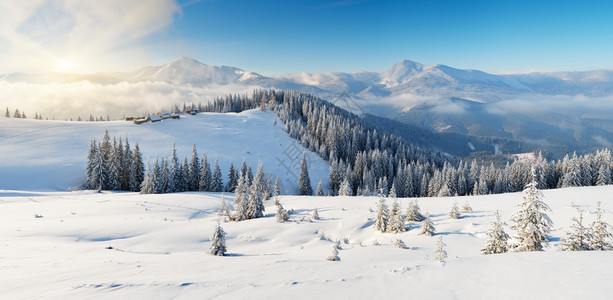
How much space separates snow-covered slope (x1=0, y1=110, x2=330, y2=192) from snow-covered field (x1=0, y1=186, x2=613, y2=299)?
52.5 metres

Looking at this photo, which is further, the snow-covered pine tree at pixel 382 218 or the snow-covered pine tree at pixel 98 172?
the snow-covered pine tree at pixel 98 172

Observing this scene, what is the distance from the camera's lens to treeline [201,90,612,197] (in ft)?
208

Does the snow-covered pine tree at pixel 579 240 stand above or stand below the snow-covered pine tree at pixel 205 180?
above

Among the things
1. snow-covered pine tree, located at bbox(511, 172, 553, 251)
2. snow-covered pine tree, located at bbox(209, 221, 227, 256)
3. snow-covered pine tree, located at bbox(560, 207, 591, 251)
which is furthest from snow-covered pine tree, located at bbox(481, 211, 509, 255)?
snow-covered pine tree, located at bbox(209, 221, 227, 256)

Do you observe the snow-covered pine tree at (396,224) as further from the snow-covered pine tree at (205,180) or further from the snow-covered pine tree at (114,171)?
the snow-covered pine tree at (114,171)

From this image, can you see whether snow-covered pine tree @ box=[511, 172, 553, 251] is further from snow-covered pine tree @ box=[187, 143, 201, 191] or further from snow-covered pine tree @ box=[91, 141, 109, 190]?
snow-covered pine tree @ box=[91, 141, 109, 190]

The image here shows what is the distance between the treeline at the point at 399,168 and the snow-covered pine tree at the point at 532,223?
25790mm

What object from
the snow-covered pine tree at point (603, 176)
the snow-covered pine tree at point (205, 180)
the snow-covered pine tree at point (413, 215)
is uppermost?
the snow-covered pine tree at point (413, 215)

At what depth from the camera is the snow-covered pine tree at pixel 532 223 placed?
11695mm

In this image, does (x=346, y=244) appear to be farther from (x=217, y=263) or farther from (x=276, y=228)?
(x=217, y=263)

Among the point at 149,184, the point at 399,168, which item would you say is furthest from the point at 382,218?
the point at 399,168

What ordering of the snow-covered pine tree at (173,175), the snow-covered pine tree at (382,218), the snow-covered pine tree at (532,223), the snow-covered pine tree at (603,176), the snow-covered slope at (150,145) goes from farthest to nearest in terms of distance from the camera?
the snow-covered slope at (150,145)
the snow-covered pine tree at (173,175)
the snow-covered pine tree at (603,176)
the snow-covered pine tree at (382,218)
the snow-covered pine tree at (532,223)

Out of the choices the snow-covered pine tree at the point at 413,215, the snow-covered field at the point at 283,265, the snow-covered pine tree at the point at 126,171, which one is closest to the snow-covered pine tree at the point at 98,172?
the snow-covered pine tree at the point at 126,171

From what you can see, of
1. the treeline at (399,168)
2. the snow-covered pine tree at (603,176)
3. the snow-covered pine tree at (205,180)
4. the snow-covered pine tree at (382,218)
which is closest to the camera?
the snow-covered pine tree at (382,218)
